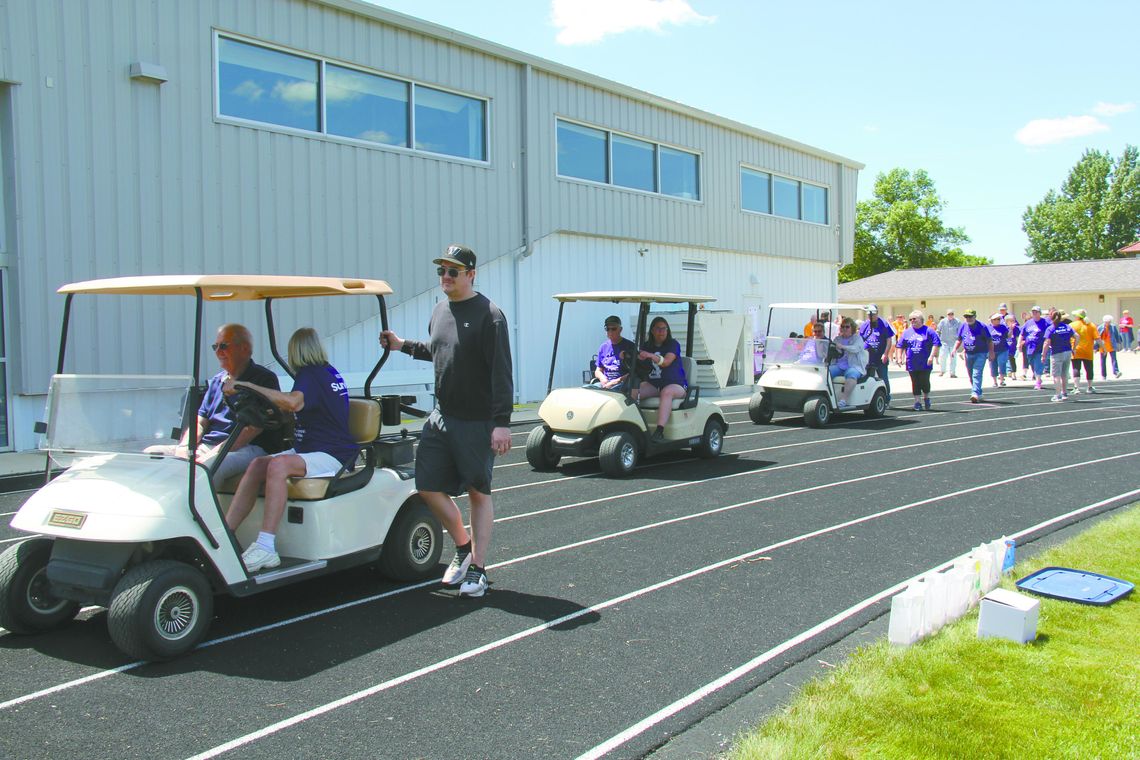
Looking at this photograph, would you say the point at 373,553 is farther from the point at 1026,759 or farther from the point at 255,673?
the point at 1026,759

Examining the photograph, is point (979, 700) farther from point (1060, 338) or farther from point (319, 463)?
point (1060, 338)

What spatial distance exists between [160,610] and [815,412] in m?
11.0

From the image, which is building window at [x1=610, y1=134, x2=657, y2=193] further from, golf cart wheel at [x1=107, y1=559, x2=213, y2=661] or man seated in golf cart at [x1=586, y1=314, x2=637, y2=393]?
golf cart wheel at [x1=107, y1=559, x2=213, y2=661]

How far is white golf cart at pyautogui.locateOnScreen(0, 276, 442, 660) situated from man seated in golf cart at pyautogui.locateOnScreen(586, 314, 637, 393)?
15.6 feet

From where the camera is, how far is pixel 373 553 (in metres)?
5.44

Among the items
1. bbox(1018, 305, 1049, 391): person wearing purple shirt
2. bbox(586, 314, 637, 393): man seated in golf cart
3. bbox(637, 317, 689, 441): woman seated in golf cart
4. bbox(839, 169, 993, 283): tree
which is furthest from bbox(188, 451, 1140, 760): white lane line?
bbox(839, 169, 993, 283): tree

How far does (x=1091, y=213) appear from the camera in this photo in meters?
79.1

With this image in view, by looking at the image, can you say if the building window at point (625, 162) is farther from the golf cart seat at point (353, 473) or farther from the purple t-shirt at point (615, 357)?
the golf cart seat at point (353, 473)

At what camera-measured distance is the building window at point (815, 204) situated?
A: 2773cm

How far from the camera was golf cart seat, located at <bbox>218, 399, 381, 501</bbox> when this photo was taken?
5133 millimetres

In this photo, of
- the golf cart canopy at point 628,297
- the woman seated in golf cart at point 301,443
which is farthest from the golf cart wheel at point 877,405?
the woman seated in golf cart at point 301,443

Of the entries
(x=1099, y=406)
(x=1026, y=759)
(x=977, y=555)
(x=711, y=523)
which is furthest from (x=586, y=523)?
(x=1099, y=406)

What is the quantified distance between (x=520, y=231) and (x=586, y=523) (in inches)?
448

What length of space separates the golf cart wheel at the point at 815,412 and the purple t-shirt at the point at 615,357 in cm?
475
